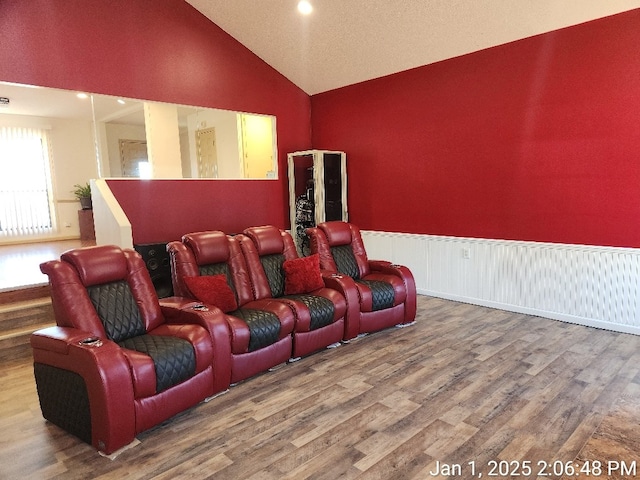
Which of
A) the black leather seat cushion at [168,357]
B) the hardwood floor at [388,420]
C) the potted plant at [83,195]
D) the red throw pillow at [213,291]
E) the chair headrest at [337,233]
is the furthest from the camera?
the potted plant at [83,195]

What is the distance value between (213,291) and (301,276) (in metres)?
0.87

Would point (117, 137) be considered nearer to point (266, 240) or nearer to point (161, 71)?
point (161, 71)

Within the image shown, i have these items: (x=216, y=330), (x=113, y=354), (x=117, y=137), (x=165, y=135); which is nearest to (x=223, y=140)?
(x=165, y=135)

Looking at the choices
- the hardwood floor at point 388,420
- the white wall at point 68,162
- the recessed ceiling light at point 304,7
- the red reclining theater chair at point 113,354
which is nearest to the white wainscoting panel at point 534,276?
the hardwood floor at point 388,420

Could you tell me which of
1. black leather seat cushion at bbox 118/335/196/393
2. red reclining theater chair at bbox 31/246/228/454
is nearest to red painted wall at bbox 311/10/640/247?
red reclining theater chair at bbox 31/246/228/454

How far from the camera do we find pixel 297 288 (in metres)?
3.85

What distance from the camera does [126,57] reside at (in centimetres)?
452

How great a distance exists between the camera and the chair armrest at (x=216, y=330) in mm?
2781

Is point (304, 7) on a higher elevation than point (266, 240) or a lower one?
higher

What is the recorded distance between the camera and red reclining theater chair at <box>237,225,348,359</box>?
342 cm

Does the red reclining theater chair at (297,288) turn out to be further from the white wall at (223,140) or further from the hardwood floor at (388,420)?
the white wall at (223,140)

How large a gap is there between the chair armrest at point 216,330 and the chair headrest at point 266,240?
1072 millimetres

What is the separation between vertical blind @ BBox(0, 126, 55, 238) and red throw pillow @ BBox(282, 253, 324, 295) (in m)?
6.57

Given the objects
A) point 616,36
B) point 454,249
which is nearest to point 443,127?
point 454,249
